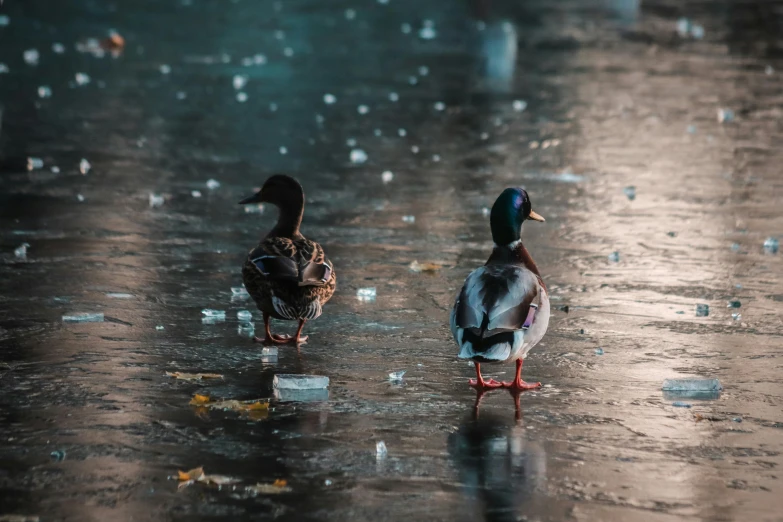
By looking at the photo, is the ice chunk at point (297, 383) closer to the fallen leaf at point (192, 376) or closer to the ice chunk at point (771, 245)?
the fallen leaf at point (192, 376)

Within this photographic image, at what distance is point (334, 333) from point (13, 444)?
2410 mm

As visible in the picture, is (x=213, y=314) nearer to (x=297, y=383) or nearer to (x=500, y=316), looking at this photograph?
(x=297, y=383)

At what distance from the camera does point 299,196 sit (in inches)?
319

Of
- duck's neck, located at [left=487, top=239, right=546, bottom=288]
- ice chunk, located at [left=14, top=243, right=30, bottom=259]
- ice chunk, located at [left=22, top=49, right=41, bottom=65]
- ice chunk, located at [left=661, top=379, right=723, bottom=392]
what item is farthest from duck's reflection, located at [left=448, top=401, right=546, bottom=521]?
ice chunk, located at [left=22, top=49, right=41, bottom=65]

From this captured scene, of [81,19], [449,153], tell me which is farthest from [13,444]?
[81,19]

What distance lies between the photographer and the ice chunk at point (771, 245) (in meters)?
10.1

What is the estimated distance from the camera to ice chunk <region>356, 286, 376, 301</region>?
8.40 meters

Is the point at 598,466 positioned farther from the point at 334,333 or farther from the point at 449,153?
the point at 449,153

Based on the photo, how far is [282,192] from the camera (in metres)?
8.14

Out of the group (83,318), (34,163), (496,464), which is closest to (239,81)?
(34,163)

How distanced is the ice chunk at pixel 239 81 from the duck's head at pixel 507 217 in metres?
10.4

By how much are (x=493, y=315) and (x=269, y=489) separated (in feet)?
4.95

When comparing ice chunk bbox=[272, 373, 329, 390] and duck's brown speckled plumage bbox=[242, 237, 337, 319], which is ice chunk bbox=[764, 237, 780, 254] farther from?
ice chunk bbox=[272, 373, 329, 390]

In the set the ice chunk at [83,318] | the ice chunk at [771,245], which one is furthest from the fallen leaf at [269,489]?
the ice chunk at [771,245]
